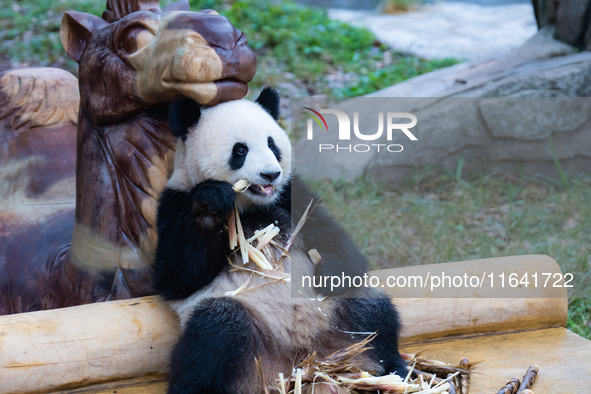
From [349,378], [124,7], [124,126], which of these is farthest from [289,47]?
[349,378]

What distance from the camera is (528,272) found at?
8.39 ft

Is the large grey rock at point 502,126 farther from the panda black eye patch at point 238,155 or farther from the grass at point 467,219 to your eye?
the panda black eye patch at point 238,155

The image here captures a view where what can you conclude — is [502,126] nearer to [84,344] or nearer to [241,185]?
[241,185]

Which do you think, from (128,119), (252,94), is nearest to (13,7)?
(252,94)

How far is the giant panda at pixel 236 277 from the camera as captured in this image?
1.86m

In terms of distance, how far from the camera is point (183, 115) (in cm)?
199

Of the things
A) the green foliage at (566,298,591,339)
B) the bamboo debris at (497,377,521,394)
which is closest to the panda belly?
the bamboo debris at (497,377,521,394)

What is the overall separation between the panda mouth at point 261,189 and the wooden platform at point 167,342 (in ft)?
1.79

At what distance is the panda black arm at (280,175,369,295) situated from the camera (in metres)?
2.05

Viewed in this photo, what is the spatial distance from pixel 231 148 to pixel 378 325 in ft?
2.35

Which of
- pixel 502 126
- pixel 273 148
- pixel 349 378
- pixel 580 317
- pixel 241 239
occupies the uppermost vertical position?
pixel 273 148

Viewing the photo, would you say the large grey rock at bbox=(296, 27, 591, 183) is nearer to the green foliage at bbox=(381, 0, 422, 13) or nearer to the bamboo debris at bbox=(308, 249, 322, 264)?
the bamboo debris at bbox=(308, 249, 322, 264)

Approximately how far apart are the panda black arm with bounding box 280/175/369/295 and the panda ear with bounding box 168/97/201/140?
373 mm

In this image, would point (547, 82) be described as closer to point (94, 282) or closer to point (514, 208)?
point (514, 208)
